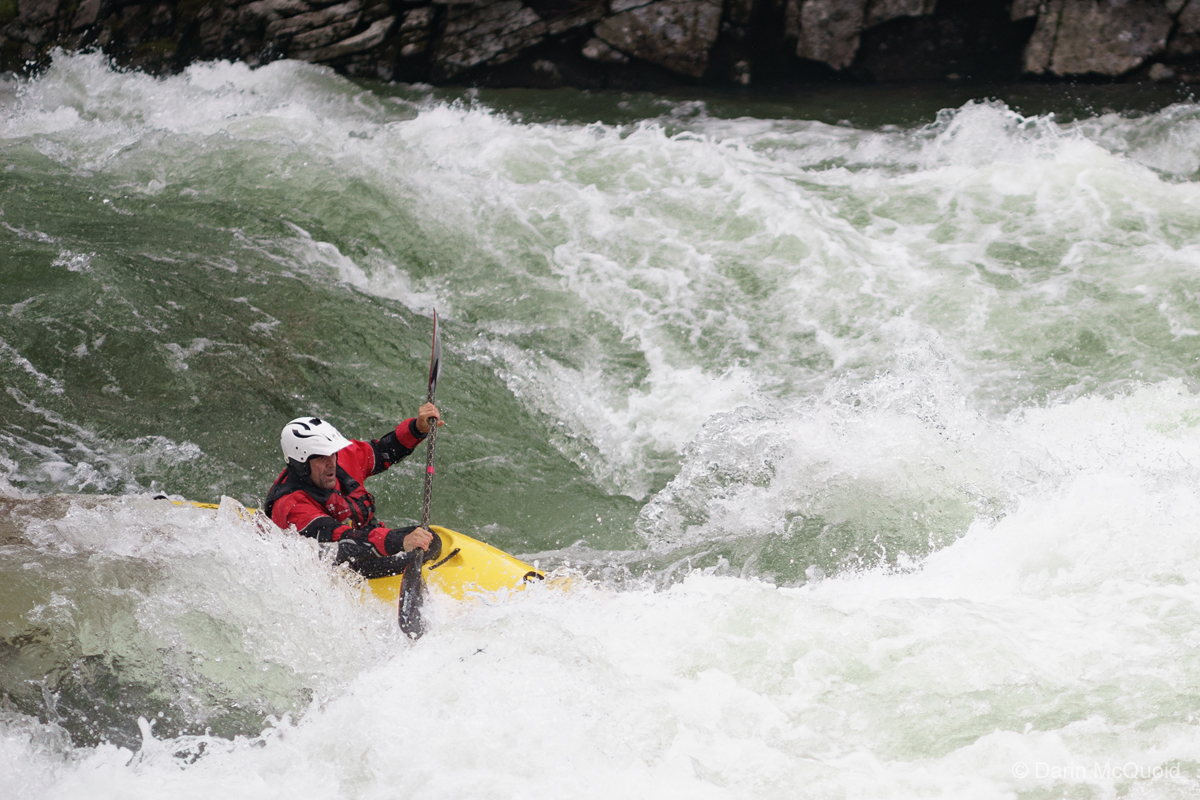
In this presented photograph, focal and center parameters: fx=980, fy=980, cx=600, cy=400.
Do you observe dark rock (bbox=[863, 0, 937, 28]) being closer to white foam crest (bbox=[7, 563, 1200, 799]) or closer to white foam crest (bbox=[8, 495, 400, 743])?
white foam crest (bbox=[7, 563, 1200, 799])

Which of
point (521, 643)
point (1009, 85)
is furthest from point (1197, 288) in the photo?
point (521, 643)

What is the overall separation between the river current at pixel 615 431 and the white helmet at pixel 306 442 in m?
0.39

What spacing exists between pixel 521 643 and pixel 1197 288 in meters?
5.39

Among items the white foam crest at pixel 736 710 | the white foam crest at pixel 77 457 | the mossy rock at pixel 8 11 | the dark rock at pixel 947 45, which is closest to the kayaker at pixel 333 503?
the white foam crest at pixel 736 710

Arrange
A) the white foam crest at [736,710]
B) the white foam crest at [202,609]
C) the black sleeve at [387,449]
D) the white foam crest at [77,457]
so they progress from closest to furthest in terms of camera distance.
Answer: the white foam crest at [736,710] → the white foam crest at [202,609] → the black sleeve at [387,449] → the white foam crest at [77,457]

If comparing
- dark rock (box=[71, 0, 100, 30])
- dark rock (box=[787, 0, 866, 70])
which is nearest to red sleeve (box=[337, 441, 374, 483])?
dark rock (box=[787, 0, 866, 70])

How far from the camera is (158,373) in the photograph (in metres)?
6.04

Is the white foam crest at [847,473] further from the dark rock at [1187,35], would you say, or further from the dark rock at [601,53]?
the dark rock at [601,53]

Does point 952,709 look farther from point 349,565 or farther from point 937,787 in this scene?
point 349,565

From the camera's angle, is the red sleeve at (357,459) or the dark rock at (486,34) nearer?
the red sleeve at (357,459)

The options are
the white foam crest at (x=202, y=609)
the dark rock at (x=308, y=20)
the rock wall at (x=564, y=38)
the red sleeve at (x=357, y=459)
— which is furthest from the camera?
the dark rock at (x=308, y=20)

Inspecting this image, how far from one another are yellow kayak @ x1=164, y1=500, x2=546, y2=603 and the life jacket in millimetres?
200

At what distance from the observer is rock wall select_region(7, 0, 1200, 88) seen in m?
10.0

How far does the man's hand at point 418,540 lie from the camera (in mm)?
4199
